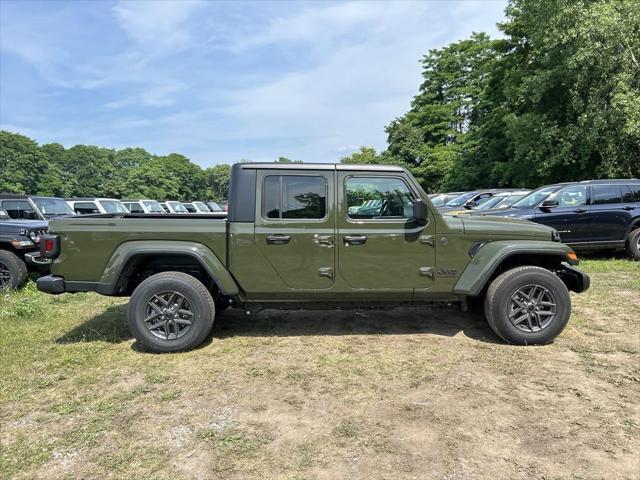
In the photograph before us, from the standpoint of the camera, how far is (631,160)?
1611 centimetres

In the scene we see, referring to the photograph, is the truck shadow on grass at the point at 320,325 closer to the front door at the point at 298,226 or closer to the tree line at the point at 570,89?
the front door at the point at 298,226

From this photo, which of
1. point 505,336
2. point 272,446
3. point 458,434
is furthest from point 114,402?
point 505,336

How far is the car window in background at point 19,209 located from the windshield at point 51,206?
39 cm

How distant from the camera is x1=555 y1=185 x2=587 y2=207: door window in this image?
9.05 m

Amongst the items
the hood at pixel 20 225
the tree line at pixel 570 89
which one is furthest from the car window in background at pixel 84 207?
the tree line at pixel 570 89

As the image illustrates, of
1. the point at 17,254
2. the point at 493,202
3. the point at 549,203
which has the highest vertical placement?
the point at 493,202

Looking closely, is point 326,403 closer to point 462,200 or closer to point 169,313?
point 169,313

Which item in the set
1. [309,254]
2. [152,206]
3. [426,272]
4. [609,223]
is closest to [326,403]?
[309,254]

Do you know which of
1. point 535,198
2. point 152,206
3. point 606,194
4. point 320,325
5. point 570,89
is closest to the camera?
point 320,325

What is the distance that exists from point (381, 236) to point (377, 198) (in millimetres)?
401

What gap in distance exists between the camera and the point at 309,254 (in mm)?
4344

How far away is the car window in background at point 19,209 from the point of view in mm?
9219

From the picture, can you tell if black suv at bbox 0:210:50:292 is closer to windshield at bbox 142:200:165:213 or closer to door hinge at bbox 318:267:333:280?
door hinge at bbox 318:267:333:280

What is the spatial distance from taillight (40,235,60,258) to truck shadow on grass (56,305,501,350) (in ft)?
3.60
